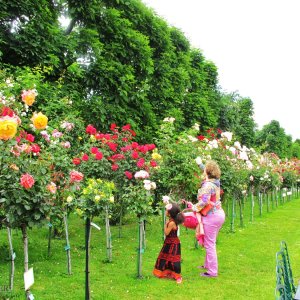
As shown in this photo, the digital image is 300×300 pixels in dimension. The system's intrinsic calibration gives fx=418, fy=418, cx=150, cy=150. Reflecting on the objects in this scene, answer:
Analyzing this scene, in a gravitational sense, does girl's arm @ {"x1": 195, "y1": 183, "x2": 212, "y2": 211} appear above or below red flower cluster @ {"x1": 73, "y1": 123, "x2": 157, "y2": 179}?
below

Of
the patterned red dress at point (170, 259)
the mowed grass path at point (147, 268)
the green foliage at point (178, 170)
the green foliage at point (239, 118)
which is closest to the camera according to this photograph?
the mowed grass path at point (147, 268)

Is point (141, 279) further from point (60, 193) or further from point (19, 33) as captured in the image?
point (19, 33)

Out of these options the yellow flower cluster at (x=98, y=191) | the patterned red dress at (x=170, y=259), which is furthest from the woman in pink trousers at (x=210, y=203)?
the yellow flower cluster at (x=98, y=191)

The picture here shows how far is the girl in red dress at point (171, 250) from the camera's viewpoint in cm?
672

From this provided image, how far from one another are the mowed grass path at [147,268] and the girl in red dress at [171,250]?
0.61 ft

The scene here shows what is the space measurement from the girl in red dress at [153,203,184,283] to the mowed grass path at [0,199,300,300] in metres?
0.19

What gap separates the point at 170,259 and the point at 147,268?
94 centimetres

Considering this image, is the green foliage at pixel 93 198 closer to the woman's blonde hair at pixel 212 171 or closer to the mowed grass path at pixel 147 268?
the mowed grass path at pixel 147 268

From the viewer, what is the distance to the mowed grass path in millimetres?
6176

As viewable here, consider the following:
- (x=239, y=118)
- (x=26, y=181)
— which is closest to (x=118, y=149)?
(x=26, y=181)

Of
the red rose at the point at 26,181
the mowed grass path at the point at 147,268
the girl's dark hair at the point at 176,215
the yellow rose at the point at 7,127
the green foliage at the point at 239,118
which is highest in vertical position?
the green foliage at the point at 239,118

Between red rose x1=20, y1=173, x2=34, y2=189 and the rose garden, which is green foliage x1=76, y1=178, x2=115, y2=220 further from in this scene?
red rose x1=20, y1=173, x2=34, y2=189

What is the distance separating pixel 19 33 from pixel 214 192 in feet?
21.4

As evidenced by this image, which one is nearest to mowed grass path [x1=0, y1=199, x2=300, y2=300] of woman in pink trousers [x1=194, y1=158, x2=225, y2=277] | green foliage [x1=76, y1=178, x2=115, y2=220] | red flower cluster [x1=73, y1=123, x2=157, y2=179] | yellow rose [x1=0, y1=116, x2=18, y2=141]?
woman in pink trousers [x1=194, y1=158, x2=225, y2=277]
